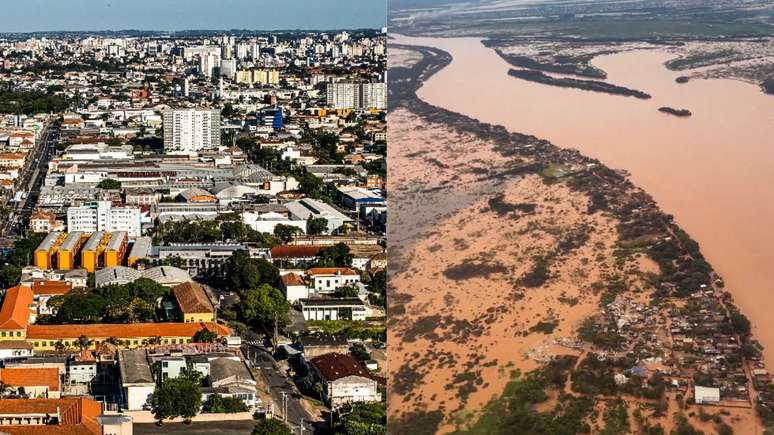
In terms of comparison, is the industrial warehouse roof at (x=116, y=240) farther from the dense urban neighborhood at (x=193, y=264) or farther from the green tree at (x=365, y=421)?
the green tree at (x=365, y=421)

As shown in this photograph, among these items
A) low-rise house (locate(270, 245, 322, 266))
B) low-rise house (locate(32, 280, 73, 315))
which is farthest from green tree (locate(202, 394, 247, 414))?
low-rise house (locate(270, 245, 322, 266))

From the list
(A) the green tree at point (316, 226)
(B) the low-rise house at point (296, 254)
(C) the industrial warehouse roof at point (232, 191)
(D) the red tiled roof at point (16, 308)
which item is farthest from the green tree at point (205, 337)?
(C) the industrial warehouse roof at point (232, 191)

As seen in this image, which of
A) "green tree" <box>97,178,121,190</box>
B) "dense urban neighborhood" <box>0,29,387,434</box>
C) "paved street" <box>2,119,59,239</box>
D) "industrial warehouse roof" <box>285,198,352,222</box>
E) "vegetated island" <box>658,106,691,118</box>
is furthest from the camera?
"green tree" <box>97,178,121,190</box>

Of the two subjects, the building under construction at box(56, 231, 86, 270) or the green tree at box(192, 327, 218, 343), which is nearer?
the green tree at box(192, 327, 218, 343)

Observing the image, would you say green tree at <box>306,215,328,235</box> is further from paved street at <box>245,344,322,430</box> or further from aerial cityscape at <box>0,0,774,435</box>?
paved street at <box>245,344,322,430</box>

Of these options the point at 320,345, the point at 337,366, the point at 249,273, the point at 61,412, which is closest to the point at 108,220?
→ the point at 249,273

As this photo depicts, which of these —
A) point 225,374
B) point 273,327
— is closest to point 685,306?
point 225,374

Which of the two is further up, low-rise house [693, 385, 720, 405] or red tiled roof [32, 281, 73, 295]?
low-rise house [693, 385, 720, 405]
